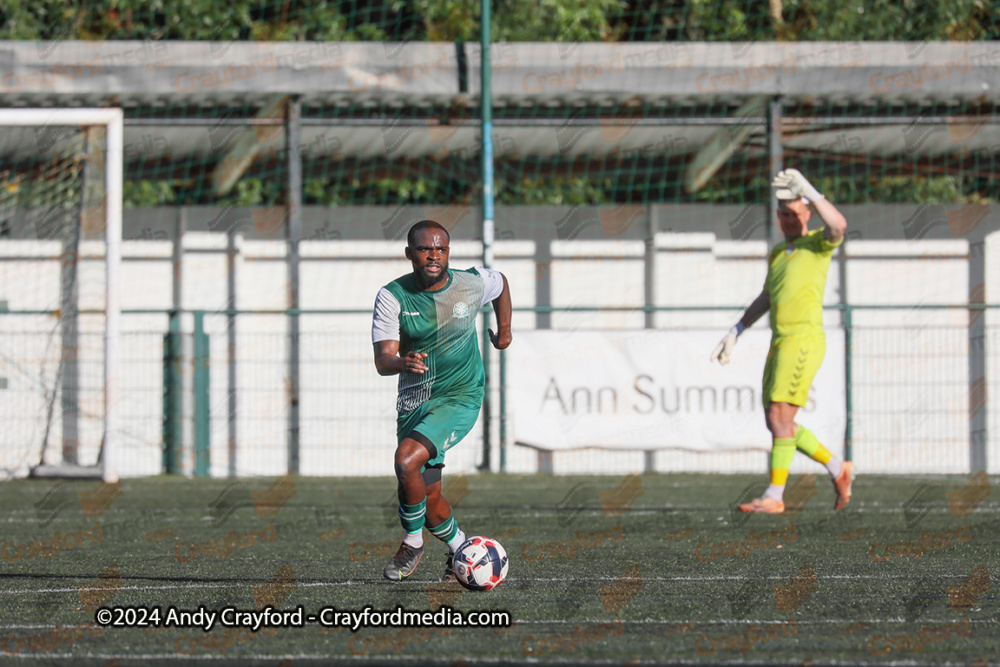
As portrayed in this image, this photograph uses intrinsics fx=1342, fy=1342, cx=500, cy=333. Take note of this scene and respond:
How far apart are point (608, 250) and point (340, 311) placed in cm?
350

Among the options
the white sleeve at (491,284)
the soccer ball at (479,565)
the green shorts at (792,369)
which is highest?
the white sleeve at (491,284)

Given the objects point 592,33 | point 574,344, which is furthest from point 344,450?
point 592,33

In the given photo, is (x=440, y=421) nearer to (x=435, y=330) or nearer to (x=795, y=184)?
(x=435, y=330)

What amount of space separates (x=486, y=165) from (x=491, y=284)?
7.95 metres

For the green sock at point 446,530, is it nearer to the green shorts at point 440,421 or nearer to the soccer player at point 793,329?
the green shorts at point 440,421

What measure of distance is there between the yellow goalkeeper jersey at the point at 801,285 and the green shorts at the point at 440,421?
318cm

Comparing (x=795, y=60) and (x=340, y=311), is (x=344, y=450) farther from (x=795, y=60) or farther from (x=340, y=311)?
(x=795, y=60)

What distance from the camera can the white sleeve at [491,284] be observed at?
6703mm

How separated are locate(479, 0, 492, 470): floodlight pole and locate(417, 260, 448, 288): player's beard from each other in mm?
7721

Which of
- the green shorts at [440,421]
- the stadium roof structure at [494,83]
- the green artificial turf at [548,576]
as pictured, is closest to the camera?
the green artificial turf at [548,576]

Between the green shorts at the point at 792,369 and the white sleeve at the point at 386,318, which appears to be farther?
the green shorts at the point at 792,369

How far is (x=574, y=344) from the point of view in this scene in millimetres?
14195

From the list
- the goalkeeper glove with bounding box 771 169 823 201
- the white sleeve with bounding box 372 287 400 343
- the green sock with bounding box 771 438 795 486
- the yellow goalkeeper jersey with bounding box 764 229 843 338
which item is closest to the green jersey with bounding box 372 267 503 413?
the white sleeve with bounding box 372 287 400 343

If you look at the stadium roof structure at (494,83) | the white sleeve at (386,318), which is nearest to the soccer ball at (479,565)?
the white sleeve at (386,318)
